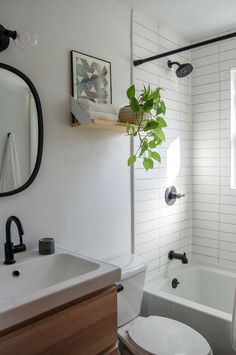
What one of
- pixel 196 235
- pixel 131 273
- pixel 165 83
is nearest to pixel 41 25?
pixel 165 83

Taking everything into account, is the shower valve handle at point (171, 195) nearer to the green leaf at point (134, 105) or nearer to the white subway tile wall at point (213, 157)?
the white subway tile wall at point (213, 157)

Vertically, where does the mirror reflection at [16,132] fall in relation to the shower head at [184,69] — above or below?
Result: below

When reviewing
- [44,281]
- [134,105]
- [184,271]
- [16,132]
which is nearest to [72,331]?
[44,281]

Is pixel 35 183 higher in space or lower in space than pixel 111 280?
higher

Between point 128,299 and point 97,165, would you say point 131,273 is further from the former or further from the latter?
point 97,165

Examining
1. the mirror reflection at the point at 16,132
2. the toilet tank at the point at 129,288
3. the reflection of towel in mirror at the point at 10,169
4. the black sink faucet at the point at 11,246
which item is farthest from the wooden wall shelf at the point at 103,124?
the toilet tank at the point at 129,288

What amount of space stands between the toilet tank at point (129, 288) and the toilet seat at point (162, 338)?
65 mm

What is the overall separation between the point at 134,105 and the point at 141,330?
51.1 inches

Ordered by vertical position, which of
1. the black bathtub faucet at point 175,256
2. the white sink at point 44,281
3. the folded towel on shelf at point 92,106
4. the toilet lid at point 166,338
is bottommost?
the toilet lid at point 166,338

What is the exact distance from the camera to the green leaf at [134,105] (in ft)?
5.75

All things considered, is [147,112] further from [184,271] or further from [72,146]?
[184,271]

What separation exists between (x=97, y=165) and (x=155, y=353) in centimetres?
110

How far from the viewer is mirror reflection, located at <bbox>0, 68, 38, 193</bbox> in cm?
146

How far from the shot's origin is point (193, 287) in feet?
8.75
